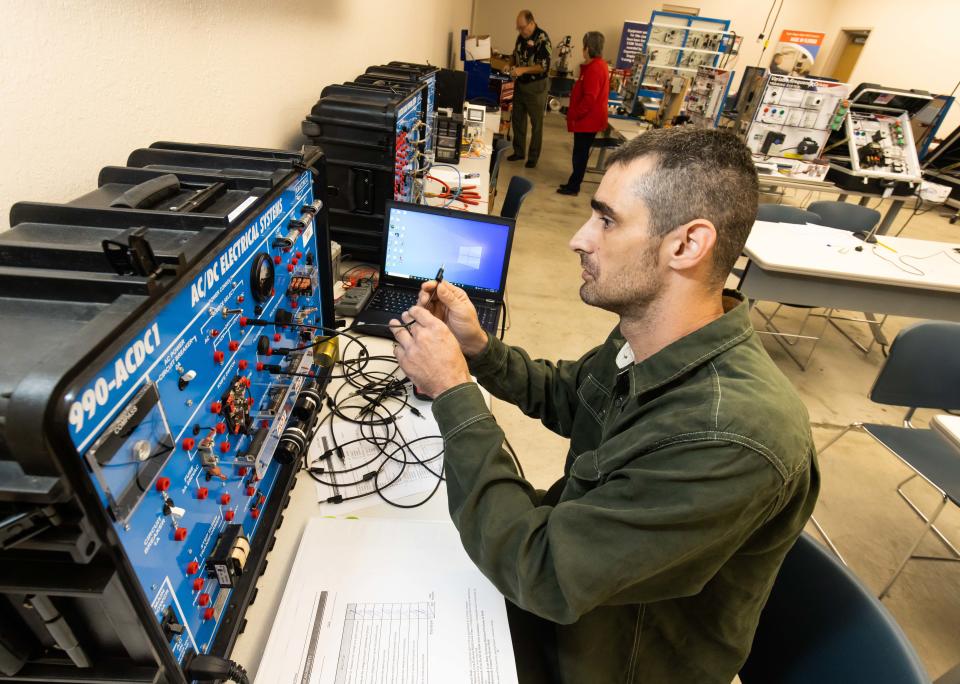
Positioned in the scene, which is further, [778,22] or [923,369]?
[778,22]

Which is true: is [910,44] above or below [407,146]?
above

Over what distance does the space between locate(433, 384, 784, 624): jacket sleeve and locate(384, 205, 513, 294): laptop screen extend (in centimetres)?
92

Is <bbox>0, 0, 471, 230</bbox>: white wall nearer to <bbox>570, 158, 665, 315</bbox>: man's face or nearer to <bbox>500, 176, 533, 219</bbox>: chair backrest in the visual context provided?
<bbox>570, 158, 665, 315</bbox>: man's face

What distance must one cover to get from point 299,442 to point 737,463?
0.77 meters

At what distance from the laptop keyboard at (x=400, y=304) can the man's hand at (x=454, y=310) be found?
1.14 feet

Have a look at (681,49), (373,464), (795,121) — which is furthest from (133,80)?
(681,49)

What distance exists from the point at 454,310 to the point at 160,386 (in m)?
0.71

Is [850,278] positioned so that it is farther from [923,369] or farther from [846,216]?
[846,216]

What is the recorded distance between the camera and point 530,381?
1.29 meters

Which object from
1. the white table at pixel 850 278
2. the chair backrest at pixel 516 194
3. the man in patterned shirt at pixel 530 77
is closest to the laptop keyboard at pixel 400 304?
the chair backrest at pixel 516 194

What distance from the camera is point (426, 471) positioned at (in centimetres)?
112

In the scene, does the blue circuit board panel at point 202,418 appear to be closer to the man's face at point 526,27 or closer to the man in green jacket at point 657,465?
the man in green jacket at point 657,465

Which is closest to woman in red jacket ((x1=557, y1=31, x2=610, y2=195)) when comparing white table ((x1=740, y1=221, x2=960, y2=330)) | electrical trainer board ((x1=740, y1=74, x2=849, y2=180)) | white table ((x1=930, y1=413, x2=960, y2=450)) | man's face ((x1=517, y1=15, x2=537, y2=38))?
man's face ((x1=517, y1=15, x2=537, y2=38))

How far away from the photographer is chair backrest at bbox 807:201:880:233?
3.34 meters
